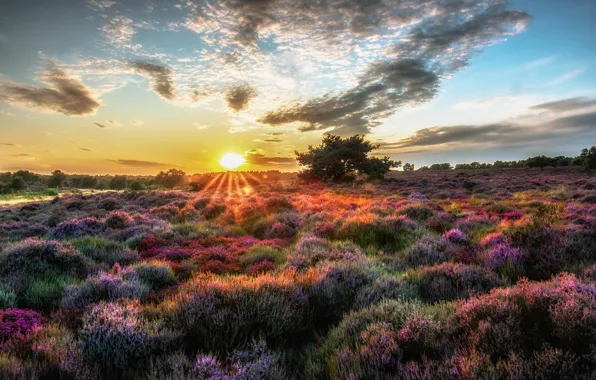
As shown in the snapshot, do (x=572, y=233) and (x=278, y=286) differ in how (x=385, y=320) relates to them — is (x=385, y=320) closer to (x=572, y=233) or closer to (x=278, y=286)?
(x=278, y=286)

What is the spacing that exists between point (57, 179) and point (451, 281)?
99025 mm

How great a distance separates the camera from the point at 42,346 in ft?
10.8

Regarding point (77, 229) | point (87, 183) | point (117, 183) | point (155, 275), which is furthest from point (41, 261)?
point (87, 183)

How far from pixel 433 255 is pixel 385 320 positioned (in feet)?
13.8

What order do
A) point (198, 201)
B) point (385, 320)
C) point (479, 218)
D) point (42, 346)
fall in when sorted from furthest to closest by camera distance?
point (198, 201) → point (479, 218) → point (385, 320) → point (42, 346)

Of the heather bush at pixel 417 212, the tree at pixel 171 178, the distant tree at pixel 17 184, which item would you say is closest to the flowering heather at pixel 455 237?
the heather bush at pixel 417 212

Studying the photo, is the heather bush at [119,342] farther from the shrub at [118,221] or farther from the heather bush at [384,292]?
the shrub at [118,221]

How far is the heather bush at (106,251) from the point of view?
8477mm

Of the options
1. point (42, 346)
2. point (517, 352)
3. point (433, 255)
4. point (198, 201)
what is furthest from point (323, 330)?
point (198, 201)

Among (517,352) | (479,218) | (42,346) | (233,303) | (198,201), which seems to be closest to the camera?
(517,352)

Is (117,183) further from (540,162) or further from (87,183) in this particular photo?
(540,162)

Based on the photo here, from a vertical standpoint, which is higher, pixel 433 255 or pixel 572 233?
pixel 572 233

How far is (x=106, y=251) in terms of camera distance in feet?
29.9

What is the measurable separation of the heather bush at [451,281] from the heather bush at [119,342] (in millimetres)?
3994
